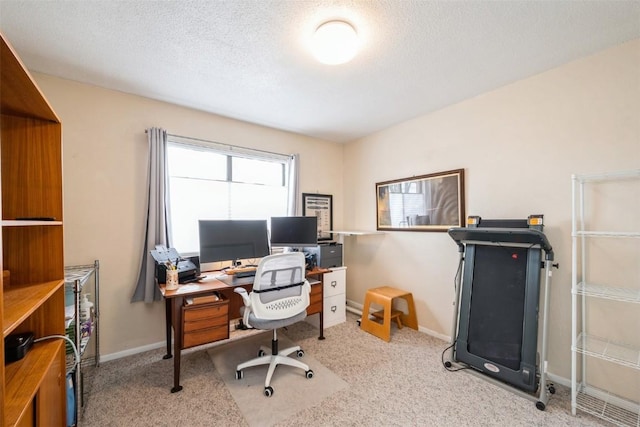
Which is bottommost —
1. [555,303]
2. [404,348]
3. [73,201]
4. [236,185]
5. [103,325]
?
[404,348]

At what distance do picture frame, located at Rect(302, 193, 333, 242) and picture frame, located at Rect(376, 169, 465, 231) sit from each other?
2.49 feet

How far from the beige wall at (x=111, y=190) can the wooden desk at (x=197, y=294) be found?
410 millimetres

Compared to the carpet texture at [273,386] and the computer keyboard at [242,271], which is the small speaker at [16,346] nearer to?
the carpet texture at [273,386]

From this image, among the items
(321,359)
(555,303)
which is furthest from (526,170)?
(321,359)

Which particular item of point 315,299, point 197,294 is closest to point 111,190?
point 197,294

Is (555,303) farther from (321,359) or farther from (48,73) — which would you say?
(48,73)

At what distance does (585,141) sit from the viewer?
6.68 feet

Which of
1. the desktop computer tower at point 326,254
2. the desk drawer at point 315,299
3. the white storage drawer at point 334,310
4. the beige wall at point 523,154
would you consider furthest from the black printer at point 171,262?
the beige wall at point 523,154

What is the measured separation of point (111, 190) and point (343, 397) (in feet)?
8.82

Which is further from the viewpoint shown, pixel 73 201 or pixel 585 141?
pixel 73 201

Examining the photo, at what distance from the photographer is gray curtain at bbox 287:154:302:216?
3.54m

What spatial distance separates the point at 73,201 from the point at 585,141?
4.19 m

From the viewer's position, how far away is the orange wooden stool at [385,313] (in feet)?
9.59

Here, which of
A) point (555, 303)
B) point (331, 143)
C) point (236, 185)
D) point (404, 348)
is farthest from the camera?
point (331, 143)
